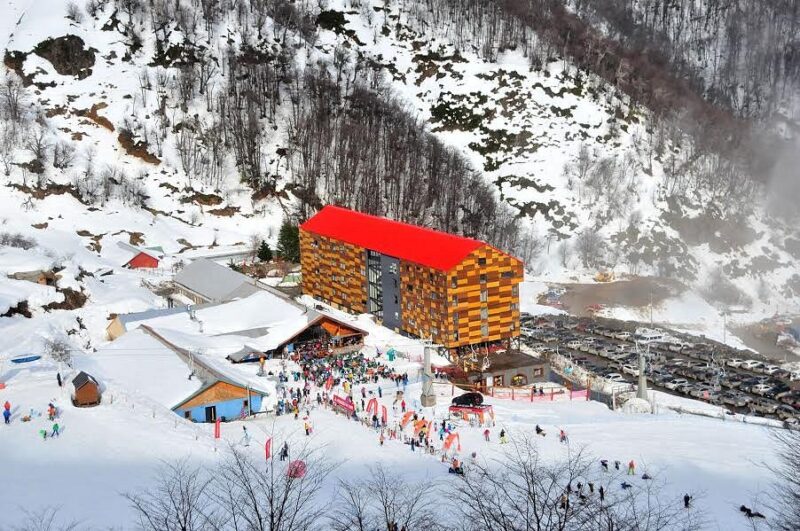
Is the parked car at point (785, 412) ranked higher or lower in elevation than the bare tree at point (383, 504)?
lower

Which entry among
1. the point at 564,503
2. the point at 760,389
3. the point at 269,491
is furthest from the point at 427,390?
the point at 760,389

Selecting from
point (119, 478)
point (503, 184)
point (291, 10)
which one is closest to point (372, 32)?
point (291, 10)

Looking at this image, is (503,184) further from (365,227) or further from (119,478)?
(119,478)

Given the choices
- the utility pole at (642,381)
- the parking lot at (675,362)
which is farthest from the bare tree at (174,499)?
the parking lot at (675,362)

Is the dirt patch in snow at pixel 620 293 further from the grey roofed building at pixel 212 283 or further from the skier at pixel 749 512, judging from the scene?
the skier at pixel 749 512

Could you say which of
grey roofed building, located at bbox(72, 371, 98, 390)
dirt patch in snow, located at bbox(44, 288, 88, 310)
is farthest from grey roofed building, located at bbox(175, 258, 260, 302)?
grey roofed building, located at bbox(72, 371, 98, 390)

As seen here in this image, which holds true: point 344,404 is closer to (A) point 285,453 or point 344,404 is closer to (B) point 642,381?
(A) point 285,453
